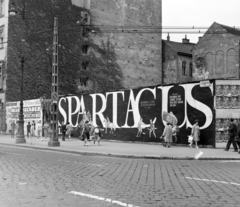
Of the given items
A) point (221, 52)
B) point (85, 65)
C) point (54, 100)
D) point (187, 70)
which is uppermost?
point (221, 52)

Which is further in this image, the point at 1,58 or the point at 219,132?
the point at 1,58

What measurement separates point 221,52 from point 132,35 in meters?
12.9

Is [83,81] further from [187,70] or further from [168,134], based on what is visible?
[168,134]

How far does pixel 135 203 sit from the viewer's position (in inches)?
253

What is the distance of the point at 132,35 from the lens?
171 ft

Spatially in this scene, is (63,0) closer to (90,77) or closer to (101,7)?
(101,7)

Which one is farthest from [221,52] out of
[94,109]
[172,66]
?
[94,109]

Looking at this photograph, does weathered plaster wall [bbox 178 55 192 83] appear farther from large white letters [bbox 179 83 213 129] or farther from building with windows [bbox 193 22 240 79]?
large white letters [bbox 179 83 213 129]

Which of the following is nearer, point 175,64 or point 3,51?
point 3,51

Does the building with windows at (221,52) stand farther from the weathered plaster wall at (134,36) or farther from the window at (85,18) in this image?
the window at (85,18)

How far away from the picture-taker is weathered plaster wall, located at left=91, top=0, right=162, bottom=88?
162ft

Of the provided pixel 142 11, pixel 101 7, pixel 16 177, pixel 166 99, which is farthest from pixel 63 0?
pixel 16 177

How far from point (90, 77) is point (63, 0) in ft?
33.1

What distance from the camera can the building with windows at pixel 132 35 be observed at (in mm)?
48969
